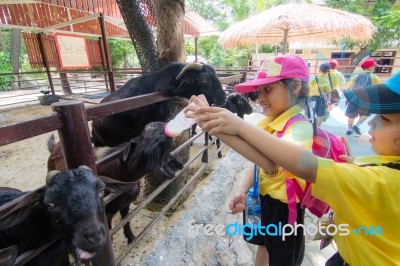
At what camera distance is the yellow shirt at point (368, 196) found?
770 millimetres

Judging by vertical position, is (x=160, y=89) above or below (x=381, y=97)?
below

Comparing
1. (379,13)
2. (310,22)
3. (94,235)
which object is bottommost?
(94,235)

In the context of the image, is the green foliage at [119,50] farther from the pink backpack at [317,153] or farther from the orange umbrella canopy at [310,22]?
the pink backpack at [317,153]

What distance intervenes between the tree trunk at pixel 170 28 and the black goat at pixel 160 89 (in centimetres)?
41

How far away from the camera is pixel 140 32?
3.49 m

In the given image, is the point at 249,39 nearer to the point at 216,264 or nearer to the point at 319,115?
the point at 319,115

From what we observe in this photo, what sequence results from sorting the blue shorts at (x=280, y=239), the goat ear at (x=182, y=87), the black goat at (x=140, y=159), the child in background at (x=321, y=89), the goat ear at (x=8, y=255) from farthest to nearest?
the child in background at (x=321, y=89) < the goat ear at (x=182, y=87) < the black goat at (x=140, y=159) < the blue shorts at (x=280, y=239) < the goat ear at (x=8, y=255)

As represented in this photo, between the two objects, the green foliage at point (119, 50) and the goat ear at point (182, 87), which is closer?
the goat ear at point (182, 87)

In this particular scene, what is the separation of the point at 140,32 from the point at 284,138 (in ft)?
9.96

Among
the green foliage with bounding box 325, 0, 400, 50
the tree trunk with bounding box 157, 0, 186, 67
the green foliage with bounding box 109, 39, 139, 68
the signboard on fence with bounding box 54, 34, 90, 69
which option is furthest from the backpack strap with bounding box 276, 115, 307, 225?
the green foliage with bounding box 109, 39, 139, 68

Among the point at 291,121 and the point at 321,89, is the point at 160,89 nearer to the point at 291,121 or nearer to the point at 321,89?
the point at 291,121

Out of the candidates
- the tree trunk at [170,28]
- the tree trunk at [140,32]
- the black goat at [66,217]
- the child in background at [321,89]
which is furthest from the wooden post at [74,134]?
the child in background at [321,89]

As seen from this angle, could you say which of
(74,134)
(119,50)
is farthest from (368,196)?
(119,50)

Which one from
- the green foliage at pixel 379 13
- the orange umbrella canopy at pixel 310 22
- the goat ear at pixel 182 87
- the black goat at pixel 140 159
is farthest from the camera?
the green foliage at pixel 379 13
